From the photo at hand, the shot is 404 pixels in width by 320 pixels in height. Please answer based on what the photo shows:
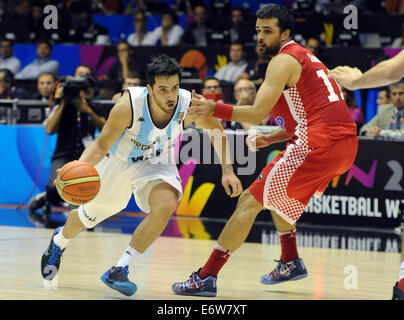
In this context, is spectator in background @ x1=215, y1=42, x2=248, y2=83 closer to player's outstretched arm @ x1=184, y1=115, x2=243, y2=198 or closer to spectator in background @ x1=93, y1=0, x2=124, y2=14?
spectator in background @ x1=93, y1=0, x2=124, y2=14

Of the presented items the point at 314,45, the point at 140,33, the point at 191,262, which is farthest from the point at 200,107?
the point at 140,33

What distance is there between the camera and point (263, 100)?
5.25 meters

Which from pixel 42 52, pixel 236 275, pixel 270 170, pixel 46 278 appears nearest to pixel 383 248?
pixel 236 275

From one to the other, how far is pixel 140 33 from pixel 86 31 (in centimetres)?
125

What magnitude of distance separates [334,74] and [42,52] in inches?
396

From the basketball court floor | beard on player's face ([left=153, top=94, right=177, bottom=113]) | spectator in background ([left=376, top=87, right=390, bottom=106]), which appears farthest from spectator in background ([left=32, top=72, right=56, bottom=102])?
beard on player's face ([left=153, top=94, right=177, bottom=113])

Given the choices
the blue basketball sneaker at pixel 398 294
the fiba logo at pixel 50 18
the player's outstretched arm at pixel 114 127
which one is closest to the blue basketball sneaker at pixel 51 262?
the player's outstretched arm at pixel 114 127

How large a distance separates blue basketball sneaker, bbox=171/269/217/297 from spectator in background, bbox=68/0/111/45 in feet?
32.1

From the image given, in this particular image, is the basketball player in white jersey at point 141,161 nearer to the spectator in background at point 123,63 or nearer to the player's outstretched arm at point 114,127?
the player's outstretched arm at point 114,127

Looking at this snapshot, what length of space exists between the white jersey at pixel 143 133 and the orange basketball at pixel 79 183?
361mm

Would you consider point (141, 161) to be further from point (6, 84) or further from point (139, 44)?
point (139, 44)

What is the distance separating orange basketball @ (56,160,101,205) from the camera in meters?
5.43

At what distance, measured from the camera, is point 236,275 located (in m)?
6.67
